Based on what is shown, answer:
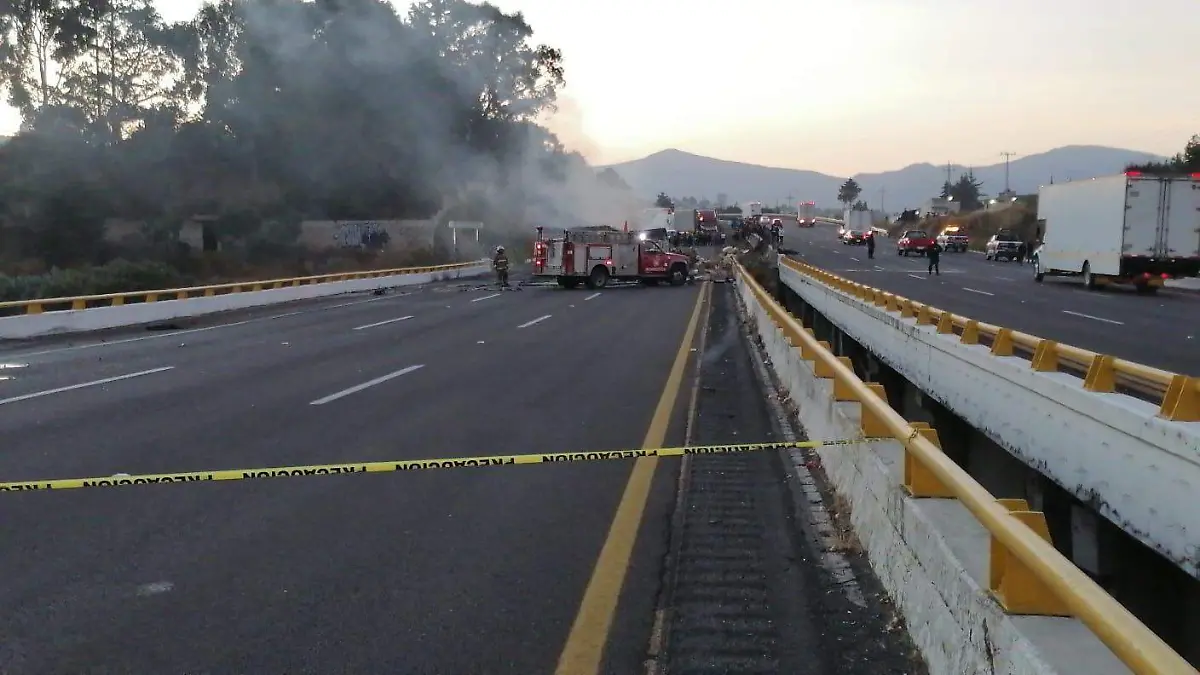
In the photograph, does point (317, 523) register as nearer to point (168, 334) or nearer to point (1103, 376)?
point (1103, 376)

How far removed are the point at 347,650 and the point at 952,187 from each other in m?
172

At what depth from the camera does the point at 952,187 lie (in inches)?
6496

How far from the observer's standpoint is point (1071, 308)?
2538 centimetres

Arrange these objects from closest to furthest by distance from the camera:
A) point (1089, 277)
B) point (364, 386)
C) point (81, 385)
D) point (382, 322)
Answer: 1. point (364, 386)
2. point (81, 385)
3. point (382, 322)
4. point (1089, 277)

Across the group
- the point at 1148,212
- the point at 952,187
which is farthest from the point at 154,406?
the point at 952,187

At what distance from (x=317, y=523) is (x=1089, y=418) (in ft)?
16.9

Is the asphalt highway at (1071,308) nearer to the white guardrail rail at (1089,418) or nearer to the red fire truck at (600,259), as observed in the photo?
the white guardrail rail at (1089,418)

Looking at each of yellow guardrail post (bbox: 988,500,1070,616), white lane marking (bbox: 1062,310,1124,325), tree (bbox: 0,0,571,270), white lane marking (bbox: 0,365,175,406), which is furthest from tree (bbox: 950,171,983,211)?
yellow guardrail post (bbox: 988,500,1070,616)

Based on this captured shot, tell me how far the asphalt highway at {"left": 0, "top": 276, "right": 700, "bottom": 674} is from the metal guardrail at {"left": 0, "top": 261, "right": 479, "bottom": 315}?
897 cm

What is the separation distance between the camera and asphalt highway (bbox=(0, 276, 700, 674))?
4.81 metres

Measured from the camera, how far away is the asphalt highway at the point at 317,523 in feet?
15.8

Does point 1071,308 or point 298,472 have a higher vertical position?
point 298,472

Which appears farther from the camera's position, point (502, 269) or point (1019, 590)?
point (502, 269)

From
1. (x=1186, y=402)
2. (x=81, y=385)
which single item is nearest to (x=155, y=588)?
(x=1186, y=402)
